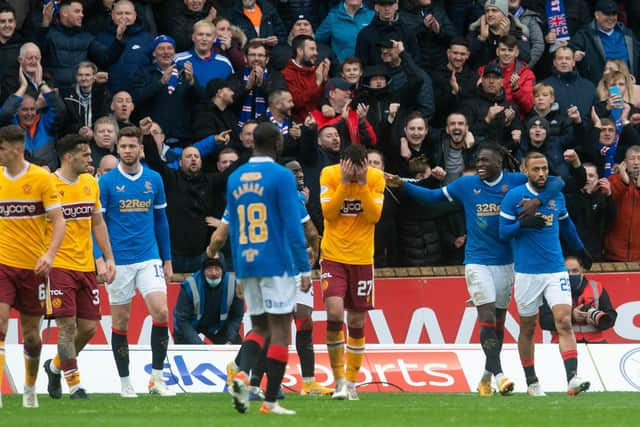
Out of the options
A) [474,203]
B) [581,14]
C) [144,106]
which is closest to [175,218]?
[144,106]

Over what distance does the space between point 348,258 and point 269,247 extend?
3138mm

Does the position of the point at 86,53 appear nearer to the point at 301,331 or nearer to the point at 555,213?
the point at 301,331

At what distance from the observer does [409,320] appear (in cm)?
2052

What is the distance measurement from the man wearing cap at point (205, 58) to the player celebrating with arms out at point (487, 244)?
244 inches

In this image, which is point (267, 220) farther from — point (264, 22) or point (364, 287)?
point (264, 22)

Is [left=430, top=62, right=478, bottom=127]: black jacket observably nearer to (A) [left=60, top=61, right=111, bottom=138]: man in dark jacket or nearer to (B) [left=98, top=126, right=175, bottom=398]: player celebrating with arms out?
(A) [left=60, top=61, right=111, bottom=138]: man in dark jacket

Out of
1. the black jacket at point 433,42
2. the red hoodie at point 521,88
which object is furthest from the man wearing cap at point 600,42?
the black jacket at point 433,42

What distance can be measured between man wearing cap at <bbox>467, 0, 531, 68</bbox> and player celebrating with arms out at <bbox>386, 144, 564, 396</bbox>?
23.8ft

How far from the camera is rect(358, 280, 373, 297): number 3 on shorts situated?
52.2 feet

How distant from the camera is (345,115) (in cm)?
2128

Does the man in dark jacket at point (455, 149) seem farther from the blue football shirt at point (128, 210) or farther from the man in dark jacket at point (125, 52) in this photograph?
the blue football shirt at point (128, 210)

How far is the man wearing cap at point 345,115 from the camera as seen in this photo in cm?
2119

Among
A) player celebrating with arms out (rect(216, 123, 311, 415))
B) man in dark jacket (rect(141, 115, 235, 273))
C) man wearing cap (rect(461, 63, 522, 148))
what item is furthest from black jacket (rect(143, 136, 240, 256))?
player celebrating with arms out (rect(216, 123, 311, 415))

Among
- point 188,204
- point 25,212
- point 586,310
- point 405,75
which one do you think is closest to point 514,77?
point 405,75
